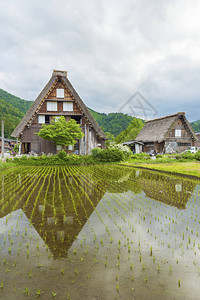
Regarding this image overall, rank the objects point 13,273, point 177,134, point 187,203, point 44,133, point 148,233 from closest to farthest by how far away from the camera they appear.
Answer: point 13,273
point 148,233
point 187,203
point 44,133
point 177,134

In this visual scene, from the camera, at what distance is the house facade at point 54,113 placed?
2269cm

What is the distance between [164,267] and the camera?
2.71 meters

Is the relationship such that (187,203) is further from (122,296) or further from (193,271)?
(122,296)

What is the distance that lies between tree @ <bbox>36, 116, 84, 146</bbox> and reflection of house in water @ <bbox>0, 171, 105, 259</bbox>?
13.0 meters

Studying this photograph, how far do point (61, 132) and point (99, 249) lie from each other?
697 inches

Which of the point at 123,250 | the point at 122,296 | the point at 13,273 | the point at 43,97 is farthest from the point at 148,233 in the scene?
the point at 43,97

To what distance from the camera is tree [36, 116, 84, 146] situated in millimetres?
20219

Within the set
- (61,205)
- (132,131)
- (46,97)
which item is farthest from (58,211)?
(132,131)

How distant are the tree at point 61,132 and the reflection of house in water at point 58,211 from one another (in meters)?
13.0

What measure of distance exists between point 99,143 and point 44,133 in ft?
45.9

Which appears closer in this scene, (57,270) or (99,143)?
(57,270)

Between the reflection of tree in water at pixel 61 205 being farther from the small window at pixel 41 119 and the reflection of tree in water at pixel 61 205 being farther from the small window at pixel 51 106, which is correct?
the small window at pixel 51 106

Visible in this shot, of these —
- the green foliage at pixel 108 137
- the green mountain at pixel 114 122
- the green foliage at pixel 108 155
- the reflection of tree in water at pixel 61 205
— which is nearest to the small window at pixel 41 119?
the green foliage at pixel 108 155

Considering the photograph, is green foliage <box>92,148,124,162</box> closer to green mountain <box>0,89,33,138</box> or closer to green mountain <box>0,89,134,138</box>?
green mountain <box>0,89,134,138</box>
